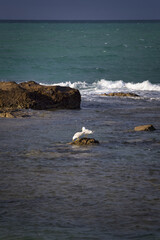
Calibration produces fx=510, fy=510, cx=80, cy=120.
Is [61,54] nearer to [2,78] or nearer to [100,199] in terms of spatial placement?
[2,78]

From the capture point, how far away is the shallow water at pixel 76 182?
22.9ft

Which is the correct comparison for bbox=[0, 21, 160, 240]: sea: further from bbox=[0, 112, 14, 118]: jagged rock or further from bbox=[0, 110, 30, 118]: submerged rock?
bbox=[0, 112, 14, 118]: jagged rock

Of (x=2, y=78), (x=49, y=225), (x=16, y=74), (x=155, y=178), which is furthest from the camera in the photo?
(x=16, y=74)

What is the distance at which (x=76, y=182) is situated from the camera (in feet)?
29.7

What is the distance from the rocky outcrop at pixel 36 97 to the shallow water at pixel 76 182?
240cm

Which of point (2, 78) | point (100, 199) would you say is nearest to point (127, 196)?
point (100, 199)

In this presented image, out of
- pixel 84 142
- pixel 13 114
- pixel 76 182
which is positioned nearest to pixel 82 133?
pixel 84 142

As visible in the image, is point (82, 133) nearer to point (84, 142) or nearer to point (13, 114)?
point (84, 142)

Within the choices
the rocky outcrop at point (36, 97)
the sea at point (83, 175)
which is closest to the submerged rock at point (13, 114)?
the sea at point (83, 175)

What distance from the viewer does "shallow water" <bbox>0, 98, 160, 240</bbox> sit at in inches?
275

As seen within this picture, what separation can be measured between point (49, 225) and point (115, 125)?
26.6ft

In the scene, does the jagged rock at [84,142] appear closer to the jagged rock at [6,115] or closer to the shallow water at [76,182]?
the shallow water at [76,182]

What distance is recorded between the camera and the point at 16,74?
39094 millimetres

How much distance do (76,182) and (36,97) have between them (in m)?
9.31
